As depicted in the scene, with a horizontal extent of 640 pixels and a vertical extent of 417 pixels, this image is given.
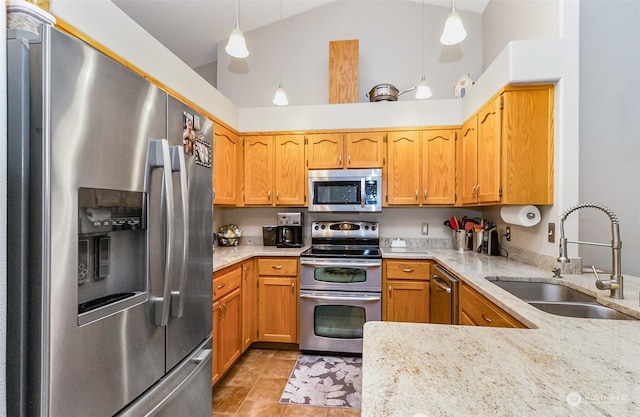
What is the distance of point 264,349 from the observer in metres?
2.80

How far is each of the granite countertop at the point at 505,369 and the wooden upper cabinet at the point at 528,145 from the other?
985mm

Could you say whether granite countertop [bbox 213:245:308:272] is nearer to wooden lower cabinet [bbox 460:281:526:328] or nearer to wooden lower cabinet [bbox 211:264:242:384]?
wooden lower cabinet [bbox 211:264:242:384]

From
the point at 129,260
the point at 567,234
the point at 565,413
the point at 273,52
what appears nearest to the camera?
the point at 565,413

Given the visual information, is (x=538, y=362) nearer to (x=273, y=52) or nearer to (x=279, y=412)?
(x=279, y=412)

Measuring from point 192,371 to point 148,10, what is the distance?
3.10m

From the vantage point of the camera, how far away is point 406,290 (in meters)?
2.62

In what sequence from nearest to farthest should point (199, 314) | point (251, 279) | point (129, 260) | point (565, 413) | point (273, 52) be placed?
point (565, 413), point (129, 260), point (199, 314), point (251, 279), point (273, 52)

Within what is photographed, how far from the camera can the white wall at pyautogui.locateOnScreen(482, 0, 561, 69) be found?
1.95 meters

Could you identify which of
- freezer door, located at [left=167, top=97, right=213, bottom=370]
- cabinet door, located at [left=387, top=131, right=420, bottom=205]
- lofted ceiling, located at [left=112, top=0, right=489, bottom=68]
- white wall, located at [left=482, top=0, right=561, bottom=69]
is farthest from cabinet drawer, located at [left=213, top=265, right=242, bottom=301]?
white wall, located at [left=482, top=0, right=561, bottom=69]

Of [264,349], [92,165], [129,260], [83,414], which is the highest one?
[92,165]

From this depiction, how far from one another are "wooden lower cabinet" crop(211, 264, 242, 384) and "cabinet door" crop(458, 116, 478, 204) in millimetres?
2077

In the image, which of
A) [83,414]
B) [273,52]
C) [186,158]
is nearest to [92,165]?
[186,158]

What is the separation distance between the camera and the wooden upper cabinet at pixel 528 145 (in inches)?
76.0

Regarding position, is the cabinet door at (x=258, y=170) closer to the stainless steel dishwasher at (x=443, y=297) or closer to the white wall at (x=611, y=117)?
the stainless steel dishwasher at (x=443, y=297)
